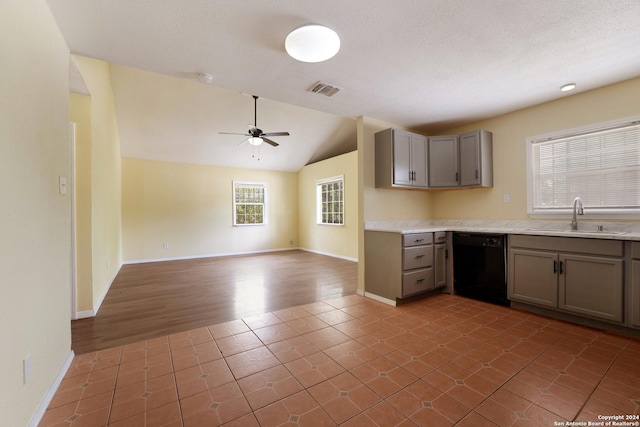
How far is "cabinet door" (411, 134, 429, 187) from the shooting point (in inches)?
153

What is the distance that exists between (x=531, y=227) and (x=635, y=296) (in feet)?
3.87

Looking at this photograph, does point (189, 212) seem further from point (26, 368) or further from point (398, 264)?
point (26, 368)

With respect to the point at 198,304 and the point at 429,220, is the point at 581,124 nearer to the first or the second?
the point at 429,220

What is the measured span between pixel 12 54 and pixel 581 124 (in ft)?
15.9

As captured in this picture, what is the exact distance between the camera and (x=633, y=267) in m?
2.40

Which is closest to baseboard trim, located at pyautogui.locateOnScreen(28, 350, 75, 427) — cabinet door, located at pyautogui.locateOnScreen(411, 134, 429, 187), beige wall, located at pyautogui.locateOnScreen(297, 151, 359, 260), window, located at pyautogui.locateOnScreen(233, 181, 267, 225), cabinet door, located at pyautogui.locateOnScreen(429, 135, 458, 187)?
cabinet door, located at pyautogui.locateOnScreen(411, 134, 429, 187)

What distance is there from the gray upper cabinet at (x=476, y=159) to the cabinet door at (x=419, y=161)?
50cm

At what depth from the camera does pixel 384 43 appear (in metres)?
2.12

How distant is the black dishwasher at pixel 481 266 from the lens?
3285 millimetres

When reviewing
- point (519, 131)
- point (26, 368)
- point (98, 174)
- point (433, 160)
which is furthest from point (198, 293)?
point (519, 131)

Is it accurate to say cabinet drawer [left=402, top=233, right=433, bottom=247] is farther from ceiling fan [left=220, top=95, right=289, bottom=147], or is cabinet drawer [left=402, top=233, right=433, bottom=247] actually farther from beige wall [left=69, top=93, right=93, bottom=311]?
beige wall [left=69, top=93, right=93, bottom=311]

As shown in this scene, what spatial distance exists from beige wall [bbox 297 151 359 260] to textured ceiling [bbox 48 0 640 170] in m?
3.57

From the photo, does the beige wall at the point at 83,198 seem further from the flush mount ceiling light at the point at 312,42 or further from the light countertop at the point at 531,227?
the light countertop at the point at 531,227

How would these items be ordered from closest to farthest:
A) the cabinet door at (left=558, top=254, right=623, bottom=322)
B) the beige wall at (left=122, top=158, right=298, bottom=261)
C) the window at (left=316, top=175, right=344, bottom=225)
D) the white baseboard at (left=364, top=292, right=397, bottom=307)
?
the cabinet door at (left=558, top=254, right=623, bottom=322) → the white baseboard at (left=364, top=292, right=397, bottom=307) → the beige wall at (left=122, top=158, right=298, bottom=261) → the window at (left=316, top=175, right=344, bottom=225)
